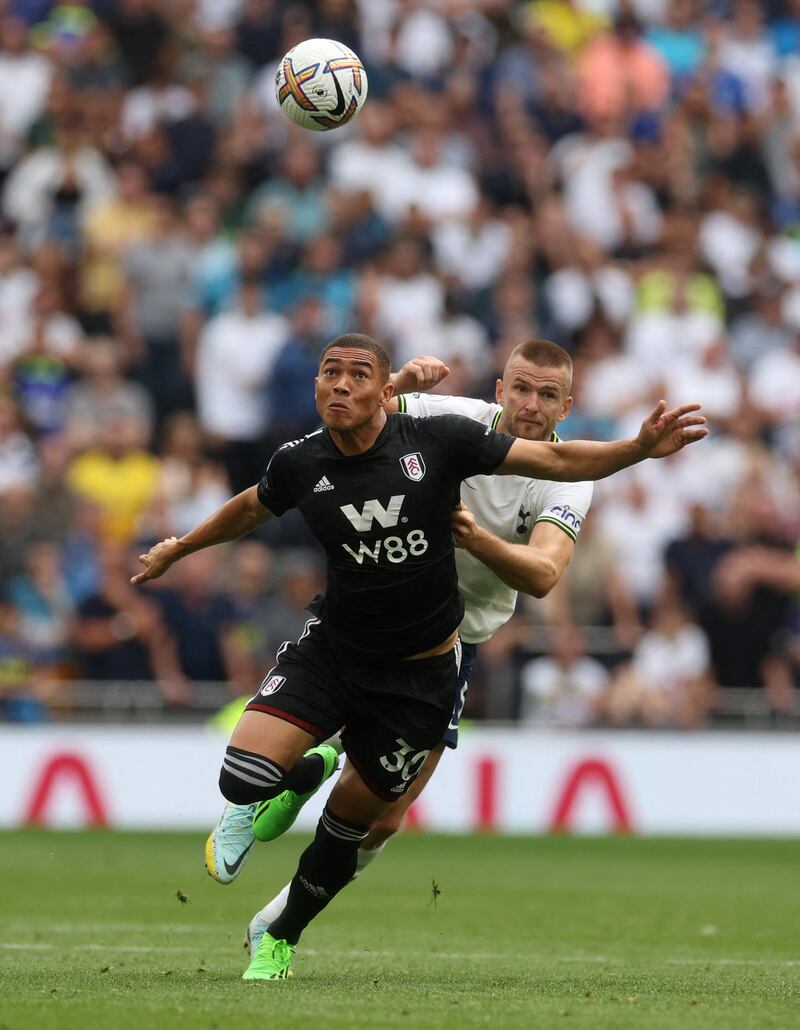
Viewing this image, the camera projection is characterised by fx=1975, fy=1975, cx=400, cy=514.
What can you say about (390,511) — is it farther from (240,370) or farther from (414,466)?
(240,370)

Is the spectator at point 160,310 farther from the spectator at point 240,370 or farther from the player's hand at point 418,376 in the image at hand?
the player's hand at point 418,376

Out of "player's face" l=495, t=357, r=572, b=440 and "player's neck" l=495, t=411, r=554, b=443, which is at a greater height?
"player's face" l=495, t=357, r=572, b=440

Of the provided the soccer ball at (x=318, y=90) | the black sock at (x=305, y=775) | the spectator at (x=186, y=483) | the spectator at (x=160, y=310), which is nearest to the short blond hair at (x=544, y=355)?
the soccer ball at (x=318, y=90)

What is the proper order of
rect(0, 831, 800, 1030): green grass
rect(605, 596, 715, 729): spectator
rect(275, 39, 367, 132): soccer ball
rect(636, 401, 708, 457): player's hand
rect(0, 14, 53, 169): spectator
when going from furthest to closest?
rect(0, 14, 53, 169): spectator < rect(605, 596, 715, 729): spectator < rect(275, 39, 367, 132): soccer ball < rect(636, 401, 708, 457): player's hand < rect(0, 831, 800, 1030): green grass

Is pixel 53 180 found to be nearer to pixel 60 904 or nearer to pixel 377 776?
pixel 60 904

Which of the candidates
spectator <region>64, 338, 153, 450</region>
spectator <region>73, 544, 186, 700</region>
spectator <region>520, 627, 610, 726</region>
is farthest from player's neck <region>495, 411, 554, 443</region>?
spectator <region>64, 338, 153, 450</region>

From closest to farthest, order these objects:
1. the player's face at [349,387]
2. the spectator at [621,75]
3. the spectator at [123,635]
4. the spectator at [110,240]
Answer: the player's face at [349,387], the spectator at [123,635], the spectator at [110,240], the spectator at [621,75]

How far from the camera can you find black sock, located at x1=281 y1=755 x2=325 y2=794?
8695 millimetres

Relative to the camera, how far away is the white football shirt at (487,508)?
370 inches

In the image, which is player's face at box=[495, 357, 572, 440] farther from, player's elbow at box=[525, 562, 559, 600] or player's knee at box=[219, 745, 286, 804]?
player's knee at box=[219, 745, 286, 804]

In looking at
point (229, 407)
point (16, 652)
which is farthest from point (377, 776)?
point (229, 407)

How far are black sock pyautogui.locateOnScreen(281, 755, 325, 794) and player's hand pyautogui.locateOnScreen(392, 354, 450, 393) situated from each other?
1.76 metres

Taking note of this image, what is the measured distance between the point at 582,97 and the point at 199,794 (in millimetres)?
9381

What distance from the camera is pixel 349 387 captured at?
26.2 ft
